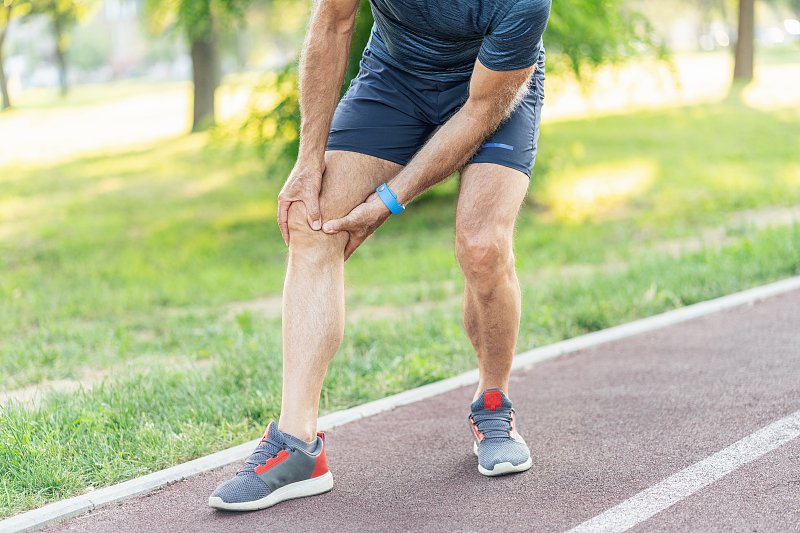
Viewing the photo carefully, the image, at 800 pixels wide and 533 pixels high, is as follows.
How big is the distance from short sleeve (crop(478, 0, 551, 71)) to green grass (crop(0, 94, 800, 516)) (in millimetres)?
1896

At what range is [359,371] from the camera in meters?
4.25

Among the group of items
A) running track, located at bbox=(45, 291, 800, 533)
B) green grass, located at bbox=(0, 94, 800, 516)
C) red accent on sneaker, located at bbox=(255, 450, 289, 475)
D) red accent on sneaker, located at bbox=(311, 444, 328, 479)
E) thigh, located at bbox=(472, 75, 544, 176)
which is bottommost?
green grass, located at bbox=(0, 94, 800, 516)

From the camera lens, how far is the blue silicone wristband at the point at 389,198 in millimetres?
2799

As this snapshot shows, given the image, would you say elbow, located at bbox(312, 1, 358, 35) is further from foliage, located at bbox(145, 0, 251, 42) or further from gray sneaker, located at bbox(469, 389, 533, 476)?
foliage, located at bbox(145, 0, 251, 42)

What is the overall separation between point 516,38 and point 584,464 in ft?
5.23

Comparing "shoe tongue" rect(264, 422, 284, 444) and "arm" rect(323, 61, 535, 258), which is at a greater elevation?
"arm" rect(323, 61, 535, 258)

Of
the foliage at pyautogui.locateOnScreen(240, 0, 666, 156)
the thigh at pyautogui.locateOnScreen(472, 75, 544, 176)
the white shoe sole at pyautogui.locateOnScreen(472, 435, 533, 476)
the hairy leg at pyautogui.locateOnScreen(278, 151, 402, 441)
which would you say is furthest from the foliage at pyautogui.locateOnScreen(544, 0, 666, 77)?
the white shoe sole at pyautogui.locateOnScreen(472, 435, 533, 476)

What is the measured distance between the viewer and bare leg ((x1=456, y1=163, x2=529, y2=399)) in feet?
9.29

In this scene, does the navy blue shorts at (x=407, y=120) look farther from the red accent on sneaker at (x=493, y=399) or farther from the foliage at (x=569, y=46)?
the foliage at (x=569, y=46)

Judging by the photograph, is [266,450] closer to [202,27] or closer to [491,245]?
[491,245]

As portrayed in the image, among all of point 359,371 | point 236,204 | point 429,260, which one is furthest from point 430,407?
point 236,204

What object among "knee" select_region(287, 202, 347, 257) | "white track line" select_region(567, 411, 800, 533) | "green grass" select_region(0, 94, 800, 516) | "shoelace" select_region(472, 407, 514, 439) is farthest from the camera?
"green grass" select_region(0, 94, 800, 516)

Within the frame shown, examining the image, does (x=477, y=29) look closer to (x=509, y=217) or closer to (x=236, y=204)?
(x=509, y=217)

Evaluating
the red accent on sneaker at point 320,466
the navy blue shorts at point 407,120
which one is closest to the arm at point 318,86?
the navy blue shorts at point 407,120
